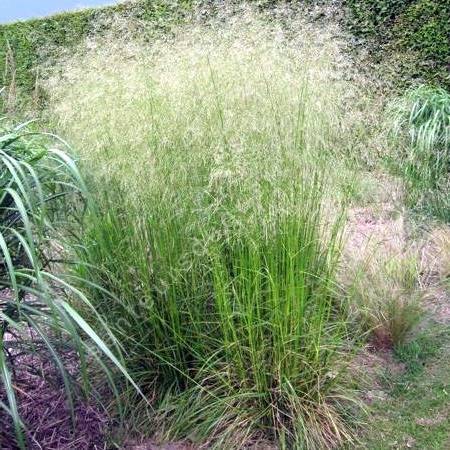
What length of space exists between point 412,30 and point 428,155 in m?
1.90

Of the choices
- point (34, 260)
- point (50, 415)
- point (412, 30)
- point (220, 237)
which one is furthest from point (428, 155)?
point (34, 260)

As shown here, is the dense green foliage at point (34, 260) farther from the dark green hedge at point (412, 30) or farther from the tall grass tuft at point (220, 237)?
the dark green hedge at point (412, 30)

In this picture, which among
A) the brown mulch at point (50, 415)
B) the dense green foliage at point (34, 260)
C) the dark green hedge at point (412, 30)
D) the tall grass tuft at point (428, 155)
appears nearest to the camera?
the dense green foliage at point (34, 260)

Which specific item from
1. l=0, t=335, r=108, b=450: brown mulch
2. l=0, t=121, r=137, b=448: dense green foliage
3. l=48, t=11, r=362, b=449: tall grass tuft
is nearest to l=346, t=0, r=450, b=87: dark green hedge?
l=48, t=11, r=362, b=449: tall grass tuft

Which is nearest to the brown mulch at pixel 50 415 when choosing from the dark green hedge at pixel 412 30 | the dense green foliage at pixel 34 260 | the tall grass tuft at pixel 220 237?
the dense green foliage at pixel 34 260

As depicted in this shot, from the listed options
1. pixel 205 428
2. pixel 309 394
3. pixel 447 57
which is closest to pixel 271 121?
pixel 309 394

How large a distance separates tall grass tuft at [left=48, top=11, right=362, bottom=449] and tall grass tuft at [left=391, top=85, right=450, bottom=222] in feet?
7.01

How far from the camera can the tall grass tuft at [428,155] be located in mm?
4125

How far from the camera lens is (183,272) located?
2.10 metres

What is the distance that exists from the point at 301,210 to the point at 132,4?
5.45 meters

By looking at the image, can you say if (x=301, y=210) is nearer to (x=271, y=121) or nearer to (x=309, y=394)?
(x=271, y=121)

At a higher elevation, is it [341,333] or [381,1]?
[381,1]

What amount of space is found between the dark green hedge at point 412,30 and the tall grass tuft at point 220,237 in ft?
11.5

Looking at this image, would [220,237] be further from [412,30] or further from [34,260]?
[412,30]
